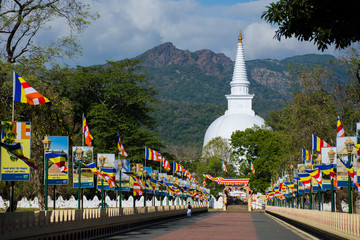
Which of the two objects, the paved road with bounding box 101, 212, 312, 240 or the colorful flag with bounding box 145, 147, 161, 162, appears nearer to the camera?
the paved road with bounding box 101, 212, 312, 240

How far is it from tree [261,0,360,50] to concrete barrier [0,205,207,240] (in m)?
9.80

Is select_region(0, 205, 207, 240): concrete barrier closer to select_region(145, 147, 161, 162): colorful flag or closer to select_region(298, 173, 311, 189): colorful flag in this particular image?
select_region(145, 147, 161, 162): colorful flag

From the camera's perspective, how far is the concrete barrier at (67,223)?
19492 mm

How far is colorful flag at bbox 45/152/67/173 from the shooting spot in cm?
2988

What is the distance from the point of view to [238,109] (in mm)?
163875

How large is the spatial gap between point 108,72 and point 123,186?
47.8 metres

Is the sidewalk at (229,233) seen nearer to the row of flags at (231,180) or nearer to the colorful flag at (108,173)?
the colorful flag at (108,173)

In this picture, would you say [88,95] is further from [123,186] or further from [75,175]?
[75,175]

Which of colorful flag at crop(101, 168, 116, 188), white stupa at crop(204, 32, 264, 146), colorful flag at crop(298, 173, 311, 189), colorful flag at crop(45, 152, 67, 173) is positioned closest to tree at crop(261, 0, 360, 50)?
colorful flag at crop(45, 152, 67, 173)

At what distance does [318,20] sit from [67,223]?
11728mm

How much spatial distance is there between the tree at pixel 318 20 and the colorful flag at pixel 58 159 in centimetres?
1258

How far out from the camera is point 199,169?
11794 centimetres

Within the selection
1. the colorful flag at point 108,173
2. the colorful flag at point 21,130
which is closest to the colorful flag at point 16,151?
the colorful flag at point 21,130

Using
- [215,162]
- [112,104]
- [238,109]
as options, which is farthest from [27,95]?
[238,109]
